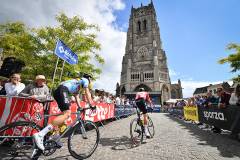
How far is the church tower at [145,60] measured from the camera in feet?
224

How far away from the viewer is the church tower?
224 feet

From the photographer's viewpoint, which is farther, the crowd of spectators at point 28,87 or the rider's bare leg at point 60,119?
the crowd of spectators at point 28,87

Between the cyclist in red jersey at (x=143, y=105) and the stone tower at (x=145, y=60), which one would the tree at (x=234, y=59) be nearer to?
the cyclist in red jersey at (x=143, y=105)

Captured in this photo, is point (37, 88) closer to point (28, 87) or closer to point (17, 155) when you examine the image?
point (28, 87)

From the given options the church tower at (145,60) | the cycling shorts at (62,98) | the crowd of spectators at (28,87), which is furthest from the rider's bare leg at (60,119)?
the church tower at (145,60)

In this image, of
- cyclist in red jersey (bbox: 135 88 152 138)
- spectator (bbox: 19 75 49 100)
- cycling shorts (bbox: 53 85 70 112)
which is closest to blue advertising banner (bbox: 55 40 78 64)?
spectator (bbox: 19 75 49 100)

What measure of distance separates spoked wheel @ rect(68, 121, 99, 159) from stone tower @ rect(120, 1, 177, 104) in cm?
5940

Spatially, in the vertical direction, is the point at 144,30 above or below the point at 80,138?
above

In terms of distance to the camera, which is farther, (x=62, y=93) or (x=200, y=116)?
(x=200, y=116)

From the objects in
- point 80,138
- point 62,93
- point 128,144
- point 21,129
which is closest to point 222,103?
point 128,144

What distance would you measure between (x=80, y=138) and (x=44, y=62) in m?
12.7

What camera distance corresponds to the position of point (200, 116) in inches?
453

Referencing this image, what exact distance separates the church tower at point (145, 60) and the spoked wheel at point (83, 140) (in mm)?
59532

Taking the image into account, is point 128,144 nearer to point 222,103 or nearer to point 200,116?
point 222,103
